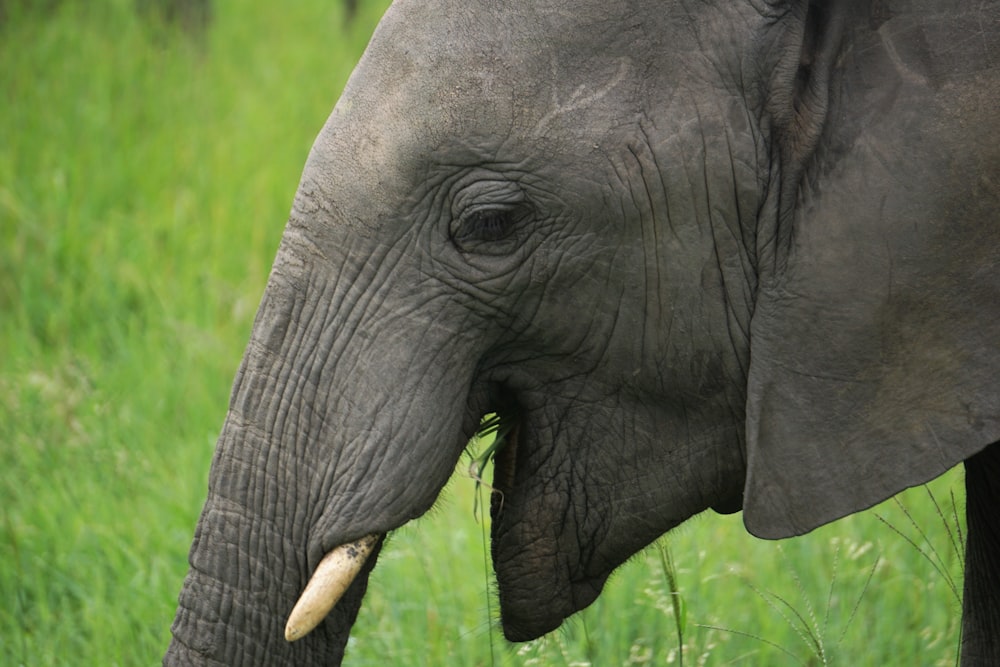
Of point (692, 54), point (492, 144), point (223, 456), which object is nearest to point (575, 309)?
point (492, 144)

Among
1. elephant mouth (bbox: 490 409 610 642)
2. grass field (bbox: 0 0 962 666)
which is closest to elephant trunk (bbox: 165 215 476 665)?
elephant mouth (bbox: 490 409 610 642)

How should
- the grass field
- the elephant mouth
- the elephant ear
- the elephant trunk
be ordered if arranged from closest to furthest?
the elephant ear, the elephant trunk, the elephant mouth, the grass field

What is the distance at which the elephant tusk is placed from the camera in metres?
2.28

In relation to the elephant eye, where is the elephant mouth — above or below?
below

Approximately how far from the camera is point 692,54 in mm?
2350

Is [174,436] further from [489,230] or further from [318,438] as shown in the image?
[489,230]

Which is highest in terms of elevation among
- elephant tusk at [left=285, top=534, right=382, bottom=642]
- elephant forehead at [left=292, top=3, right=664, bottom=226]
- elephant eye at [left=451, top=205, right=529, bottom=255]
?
elephant forehead at [left=292, top=3, right=664, bottom=226]

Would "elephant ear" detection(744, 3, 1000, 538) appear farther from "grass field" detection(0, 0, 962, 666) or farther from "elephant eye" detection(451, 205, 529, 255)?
"grass field" detection(0, 0, 962, 666)

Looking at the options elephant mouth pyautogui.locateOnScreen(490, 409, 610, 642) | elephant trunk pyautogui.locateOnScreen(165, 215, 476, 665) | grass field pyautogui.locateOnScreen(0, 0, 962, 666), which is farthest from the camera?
grass field pyautogui.locateOnScreen(0, 0, 962, 666)

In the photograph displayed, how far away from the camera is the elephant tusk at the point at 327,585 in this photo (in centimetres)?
228

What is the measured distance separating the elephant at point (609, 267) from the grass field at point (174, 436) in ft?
2.28

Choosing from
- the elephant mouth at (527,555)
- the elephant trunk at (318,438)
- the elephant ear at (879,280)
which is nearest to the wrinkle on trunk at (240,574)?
the elephant trunk at (318,438)

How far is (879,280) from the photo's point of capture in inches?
90.9

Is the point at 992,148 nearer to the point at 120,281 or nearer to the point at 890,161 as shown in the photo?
the point at 890,161
